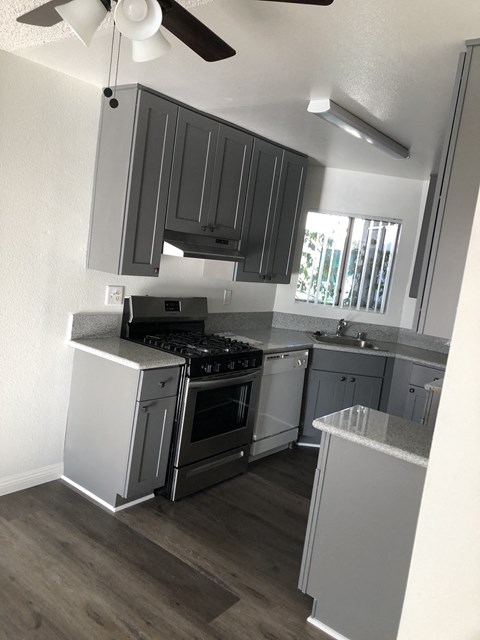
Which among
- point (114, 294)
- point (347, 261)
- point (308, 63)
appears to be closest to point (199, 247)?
point (114, 294)

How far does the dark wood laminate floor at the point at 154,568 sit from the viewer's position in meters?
2.14

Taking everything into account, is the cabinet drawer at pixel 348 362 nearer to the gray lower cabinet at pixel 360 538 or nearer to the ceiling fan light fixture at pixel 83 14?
the gray lower cabinet at pixel 360 538

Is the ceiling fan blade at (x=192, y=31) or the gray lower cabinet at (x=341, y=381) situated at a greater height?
the ceiling fan blade at (x=192, y=31)

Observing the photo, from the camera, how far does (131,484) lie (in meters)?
2.92

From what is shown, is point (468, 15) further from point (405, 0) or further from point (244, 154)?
point (244, 154)

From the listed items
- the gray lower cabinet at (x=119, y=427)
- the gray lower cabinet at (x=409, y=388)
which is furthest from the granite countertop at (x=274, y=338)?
the gray lower cabinet at (x=119, y=427)

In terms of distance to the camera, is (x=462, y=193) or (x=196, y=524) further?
(x=196, y=524)

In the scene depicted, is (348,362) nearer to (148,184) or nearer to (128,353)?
(128,353)

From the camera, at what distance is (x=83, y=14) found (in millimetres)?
1547

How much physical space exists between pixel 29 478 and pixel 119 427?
0.70 metres

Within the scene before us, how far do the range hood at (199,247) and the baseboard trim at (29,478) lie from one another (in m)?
1.51

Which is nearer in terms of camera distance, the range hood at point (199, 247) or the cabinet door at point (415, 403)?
the range hood at point (199, 247)

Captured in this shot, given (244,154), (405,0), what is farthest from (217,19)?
(244,154)

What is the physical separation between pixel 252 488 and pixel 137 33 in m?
2.77
